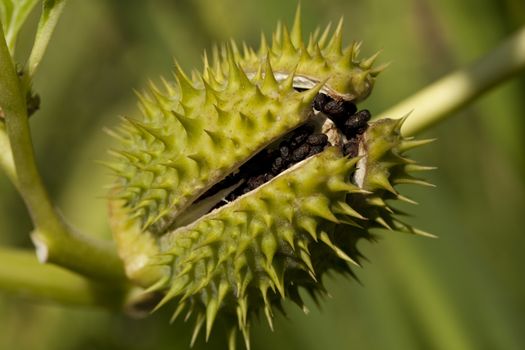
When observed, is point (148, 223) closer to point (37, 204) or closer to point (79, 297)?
point (37, 204)

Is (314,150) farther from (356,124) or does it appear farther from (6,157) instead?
(6,157)

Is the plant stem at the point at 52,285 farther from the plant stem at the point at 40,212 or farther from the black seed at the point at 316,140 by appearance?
the black seed at the point at 316,140

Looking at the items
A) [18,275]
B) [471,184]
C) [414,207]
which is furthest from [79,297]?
[471,184]

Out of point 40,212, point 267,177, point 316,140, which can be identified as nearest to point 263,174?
point 267,177

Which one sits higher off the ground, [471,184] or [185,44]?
[185,44]

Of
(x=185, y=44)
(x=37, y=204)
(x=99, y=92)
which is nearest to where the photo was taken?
(x=37, y=204)

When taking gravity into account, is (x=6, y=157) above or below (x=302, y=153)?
above
